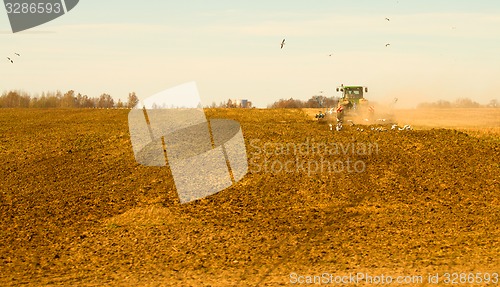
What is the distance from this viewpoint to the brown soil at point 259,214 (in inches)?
690

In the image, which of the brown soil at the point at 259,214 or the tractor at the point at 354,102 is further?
the tractor at the point at 354,102

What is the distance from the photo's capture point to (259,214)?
23.4 m

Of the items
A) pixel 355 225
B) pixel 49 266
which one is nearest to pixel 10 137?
pixel 49 266

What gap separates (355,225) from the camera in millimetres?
21688

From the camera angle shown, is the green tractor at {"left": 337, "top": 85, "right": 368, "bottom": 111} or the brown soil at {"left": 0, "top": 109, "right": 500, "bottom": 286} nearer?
the brown soil at {"left": 0, "top": 109, "right": 500, "bottom": 286}

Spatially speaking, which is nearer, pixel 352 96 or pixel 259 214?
pixel 259 214

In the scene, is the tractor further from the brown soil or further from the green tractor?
the brown soil

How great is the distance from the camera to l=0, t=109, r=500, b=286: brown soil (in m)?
17.5

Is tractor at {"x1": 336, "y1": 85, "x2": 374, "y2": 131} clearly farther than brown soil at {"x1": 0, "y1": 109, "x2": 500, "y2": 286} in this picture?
Yes

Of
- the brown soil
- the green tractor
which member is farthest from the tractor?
the brown soil

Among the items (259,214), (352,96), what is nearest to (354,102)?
(352,96)

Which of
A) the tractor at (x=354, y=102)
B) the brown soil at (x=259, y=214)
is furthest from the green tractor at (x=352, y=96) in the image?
the brown soil at (x=259, y=214)

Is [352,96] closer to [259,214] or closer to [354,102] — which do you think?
[354,102]

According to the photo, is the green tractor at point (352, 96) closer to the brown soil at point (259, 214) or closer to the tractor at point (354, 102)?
the tractor at point (354, 102)
